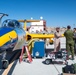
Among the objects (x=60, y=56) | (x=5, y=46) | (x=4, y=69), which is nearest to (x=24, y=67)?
(x=4, y=69)

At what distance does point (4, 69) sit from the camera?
8.12 metres

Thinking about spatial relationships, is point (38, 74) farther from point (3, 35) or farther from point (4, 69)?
point (3, 35)

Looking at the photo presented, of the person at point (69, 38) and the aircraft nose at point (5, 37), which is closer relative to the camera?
the aircraft nose at point (5, 37)

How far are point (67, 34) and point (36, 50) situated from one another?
201 cm

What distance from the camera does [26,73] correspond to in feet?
24.4

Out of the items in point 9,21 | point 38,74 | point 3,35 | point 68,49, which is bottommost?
point 38,74

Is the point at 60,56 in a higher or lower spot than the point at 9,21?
lower

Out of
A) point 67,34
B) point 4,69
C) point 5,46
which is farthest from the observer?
point 67,34

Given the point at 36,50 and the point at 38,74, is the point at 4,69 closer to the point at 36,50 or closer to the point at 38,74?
the point at 38,74

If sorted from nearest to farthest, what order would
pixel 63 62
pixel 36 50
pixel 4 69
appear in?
1. pixel 4 69
2. pixel 63 62
3. pixel 36 50

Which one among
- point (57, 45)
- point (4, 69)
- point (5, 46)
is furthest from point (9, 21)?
point (57, 45)

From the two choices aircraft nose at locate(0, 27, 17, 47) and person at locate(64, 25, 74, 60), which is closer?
aircraft nose at locate(0, 27, 17, 47)

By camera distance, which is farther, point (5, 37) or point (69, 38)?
point (69, 38)

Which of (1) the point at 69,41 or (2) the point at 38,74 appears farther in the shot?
(1) the point at 69,41
